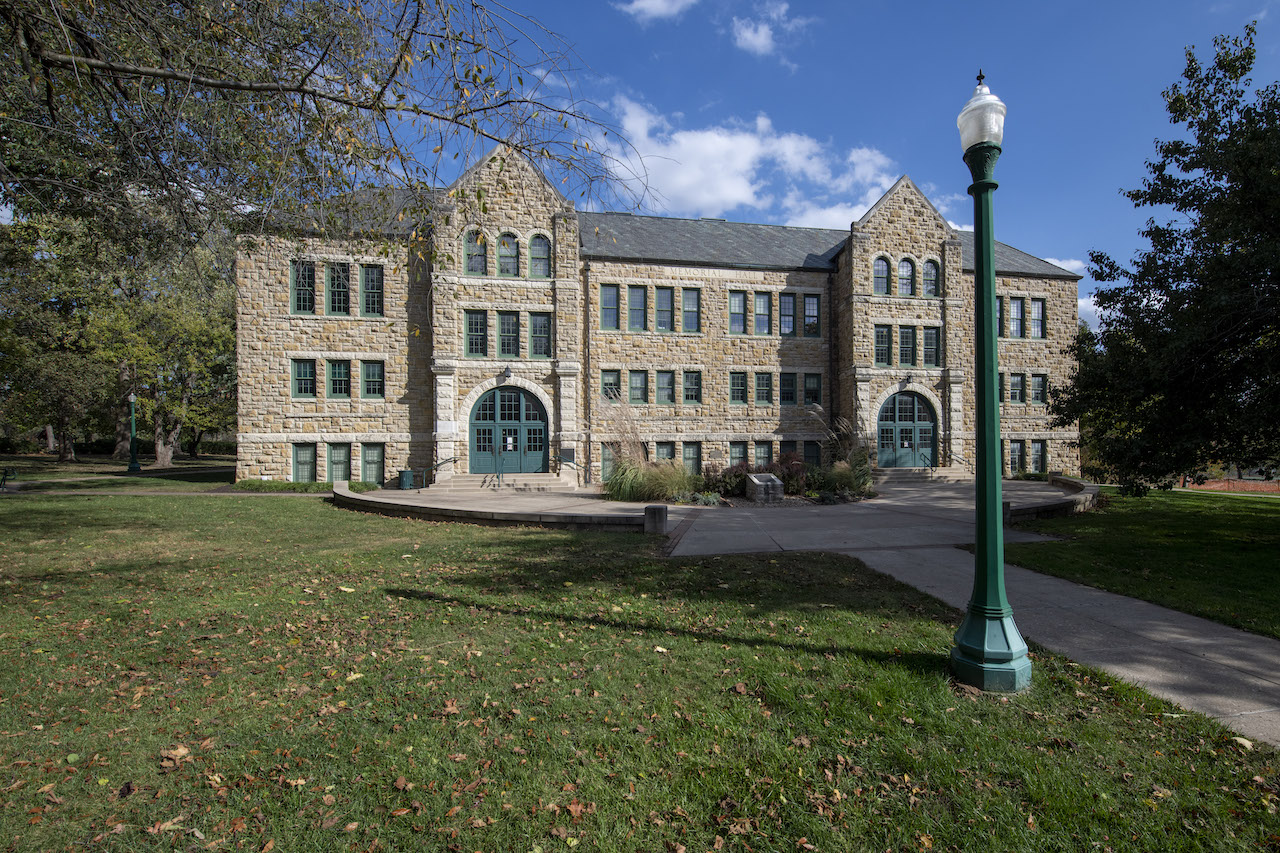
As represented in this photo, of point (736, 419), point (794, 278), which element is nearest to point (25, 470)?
point (736, 419)

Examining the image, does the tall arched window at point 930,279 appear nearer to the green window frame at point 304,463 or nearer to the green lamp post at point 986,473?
the green lamp post at point 986,473

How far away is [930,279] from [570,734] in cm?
2610

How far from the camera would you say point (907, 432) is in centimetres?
2434

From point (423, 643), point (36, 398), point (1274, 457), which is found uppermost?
point (36, 398)

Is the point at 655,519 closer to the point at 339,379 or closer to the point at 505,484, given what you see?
the point at 505,484

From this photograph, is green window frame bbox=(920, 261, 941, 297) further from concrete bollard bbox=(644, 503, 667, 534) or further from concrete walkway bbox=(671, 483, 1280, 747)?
concrete bollard bbox=(644, 503, 667, 534)

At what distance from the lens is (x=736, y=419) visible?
78.6ft

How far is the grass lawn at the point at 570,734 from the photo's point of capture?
261 cm

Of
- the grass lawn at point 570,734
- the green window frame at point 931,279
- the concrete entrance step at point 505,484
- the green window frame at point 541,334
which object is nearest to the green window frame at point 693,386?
the green window frame at point 541,334

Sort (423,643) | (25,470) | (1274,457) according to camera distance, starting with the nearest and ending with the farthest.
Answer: (423,643) → (1274,457) → (25,470)

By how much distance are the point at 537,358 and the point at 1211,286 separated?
18413mm

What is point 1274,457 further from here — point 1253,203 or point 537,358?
point 537,358

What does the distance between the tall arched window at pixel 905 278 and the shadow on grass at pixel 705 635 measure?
2201 centimetres

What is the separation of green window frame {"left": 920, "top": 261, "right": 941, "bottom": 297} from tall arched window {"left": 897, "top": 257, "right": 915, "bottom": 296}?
1.86 ft
